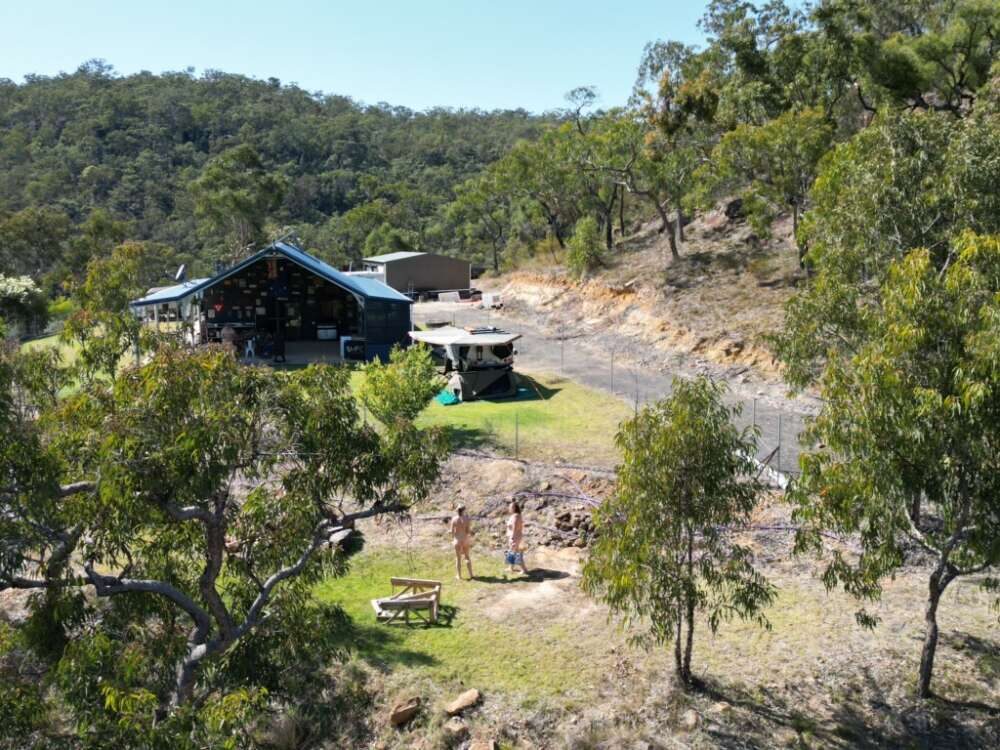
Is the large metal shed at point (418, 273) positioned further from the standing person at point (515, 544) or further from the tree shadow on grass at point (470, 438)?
the standing person at point (515, 544)

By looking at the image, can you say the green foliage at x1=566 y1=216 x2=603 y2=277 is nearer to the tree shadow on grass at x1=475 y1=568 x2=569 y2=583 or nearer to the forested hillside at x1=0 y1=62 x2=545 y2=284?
the tree shadow on grass at x1=475 y1=568 x2=569 y2=583

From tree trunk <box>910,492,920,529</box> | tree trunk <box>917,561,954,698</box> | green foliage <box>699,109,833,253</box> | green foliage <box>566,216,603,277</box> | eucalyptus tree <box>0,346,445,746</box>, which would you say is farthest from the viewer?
green foliage <box>566,216,603,277</box>

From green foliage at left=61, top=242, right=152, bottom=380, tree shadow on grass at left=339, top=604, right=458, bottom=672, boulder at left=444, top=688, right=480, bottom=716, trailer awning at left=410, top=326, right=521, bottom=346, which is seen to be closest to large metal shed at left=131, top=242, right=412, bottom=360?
trailer awning at left=410, top=326, right=521, bottom=346

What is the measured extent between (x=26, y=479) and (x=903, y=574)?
13.5m

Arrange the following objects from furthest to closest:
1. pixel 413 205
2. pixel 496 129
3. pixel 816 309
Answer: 1. pixel 496 129
2. pixel 413 205
3. pixel 816 309

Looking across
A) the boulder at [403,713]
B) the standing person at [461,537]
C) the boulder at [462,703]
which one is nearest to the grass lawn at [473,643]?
the standing person at [461,537]

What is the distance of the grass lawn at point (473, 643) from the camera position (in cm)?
1116

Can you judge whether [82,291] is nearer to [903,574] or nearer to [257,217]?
[903,574]

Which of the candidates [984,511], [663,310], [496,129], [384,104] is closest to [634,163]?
[663,310]

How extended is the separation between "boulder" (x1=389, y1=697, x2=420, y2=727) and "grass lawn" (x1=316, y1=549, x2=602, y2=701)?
736 mm

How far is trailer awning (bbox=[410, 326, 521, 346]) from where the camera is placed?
2595cm

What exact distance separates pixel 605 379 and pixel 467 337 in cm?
532

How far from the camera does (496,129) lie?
151 m

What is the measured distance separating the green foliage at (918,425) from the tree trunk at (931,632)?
0.35 m
